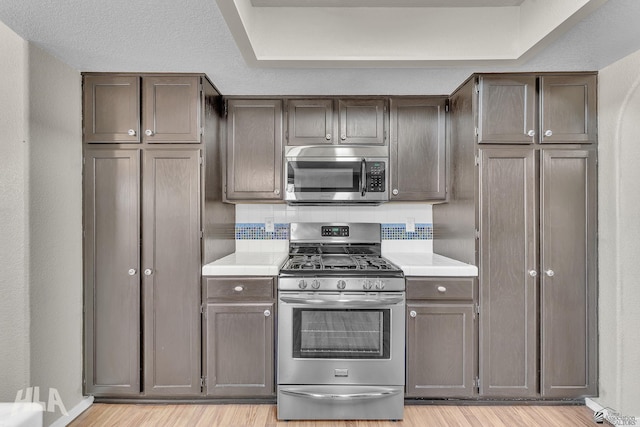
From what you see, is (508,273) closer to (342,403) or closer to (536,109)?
(536,109)

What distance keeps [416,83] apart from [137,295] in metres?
2.38

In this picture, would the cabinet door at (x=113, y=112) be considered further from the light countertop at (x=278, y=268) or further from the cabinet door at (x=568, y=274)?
the cabinet door at (x=568, y=274)

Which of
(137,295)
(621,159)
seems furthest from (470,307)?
(137,295)

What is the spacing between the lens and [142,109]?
91.6 inches

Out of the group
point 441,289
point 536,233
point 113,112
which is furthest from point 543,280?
point 113,112

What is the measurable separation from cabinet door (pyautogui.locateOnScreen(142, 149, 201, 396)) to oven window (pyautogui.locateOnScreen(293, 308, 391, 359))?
701 mm

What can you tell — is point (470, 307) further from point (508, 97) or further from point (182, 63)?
point (182, 63)

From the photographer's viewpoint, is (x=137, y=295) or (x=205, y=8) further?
(x=137, y=295)

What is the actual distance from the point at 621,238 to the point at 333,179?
188 centimetres

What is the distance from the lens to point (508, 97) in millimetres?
2289

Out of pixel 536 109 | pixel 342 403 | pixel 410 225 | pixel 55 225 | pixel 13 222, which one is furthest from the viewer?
pixel 410 225

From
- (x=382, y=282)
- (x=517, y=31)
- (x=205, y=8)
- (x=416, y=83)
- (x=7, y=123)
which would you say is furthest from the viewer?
(x=416, y=83)

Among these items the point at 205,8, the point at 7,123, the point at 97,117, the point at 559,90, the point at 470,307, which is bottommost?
the point at 470,307

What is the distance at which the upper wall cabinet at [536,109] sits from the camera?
228cm
